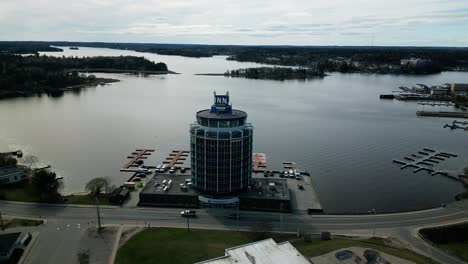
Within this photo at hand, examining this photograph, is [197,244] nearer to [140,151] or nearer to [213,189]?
[213,189]

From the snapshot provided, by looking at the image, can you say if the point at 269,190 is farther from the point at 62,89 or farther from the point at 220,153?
the point at 62,89

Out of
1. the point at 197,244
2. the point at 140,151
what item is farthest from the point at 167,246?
the point at 140,151

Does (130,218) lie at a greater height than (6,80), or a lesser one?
lesser

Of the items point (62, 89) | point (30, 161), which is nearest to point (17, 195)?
point (30, 161)

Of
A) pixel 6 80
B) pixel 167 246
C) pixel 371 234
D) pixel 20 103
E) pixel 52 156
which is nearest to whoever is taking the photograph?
pixel 167 246

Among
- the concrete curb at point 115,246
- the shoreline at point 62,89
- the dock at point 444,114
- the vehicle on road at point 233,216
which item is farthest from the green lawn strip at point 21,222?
the dock at point 444,114
